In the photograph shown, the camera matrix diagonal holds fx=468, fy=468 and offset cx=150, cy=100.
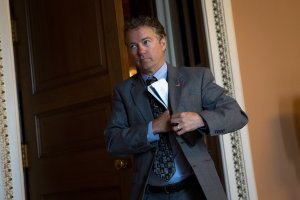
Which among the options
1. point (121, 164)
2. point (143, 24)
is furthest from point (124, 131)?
point (121, 164)

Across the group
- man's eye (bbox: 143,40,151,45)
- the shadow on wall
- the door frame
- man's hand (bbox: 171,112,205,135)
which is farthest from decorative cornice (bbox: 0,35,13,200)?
the shadow on wall

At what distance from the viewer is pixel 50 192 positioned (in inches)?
104

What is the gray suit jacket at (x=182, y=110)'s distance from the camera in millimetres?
1435

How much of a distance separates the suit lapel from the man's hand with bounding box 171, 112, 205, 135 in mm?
198

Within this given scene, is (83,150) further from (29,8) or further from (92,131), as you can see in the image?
(29,8)

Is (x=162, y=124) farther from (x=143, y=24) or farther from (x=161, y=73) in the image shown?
(x=143, y=24)

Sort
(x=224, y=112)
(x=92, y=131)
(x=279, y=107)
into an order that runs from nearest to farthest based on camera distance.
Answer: (x=224, y=112)
(x=92, y=131)
(x=279, y=107)

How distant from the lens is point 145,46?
1526 millimetres

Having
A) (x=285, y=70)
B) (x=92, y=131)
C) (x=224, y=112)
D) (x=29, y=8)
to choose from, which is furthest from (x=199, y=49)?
(x=224, y=112)

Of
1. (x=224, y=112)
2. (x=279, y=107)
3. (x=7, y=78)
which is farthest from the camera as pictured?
(x=279, y=107)

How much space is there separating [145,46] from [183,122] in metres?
0.32

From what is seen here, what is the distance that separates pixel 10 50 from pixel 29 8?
0.83 meters

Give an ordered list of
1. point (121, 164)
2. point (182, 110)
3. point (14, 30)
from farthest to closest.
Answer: point (14, 30) → point (121, 164) → point (182, 110)

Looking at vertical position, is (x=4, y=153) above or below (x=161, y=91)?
below
